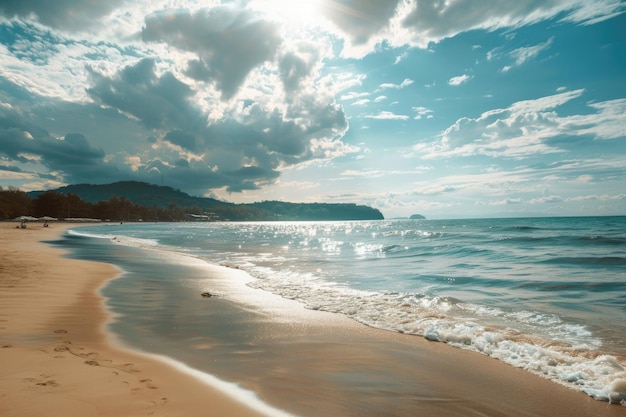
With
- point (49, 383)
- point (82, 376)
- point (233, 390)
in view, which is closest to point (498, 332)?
point (233, 390)

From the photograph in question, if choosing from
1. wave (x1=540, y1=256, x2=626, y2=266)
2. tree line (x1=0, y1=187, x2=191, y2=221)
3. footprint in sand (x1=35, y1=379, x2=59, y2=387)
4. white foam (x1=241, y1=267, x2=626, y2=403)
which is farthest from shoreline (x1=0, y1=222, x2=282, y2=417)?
tree line (x1=0, y1=187, x2=191, y2=221)

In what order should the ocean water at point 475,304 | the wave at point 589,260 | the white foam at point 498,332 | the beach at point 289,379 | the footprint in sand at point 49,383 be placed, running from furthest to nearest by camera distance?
the wave at point 589,260 < the ocean water at point 475,304 < the white foam at point 498,332 < the footprint in sand at point 49,383 < the beach at point 289,379

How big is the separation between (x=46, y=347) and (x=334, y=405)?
210 inches

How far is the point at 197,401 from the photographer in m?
4.47

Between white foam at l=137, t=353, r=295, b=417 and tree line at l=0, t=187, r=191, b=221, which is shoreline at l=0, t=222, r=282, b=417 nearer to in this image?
white foam at l=137, t=353, r=295, b=417

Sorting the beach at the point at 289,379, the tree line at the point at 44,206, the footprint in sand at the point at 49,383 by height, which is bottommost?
the beach at the point at 289,379

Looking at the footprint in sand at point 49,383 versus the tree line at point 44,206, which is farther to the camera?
the tree line at point 44,206

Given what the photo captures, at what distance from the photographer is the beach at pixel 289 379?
14.2 feet

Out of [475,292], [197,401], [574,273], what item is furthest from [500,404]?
[574,273]

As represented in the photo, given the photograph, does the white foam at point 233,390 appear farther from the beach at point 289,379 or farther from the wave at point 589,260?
the wave at point 589,260

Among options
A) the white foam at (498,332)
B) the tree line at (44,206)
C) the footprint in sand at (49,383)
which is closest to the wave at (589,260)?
the white foam at (498,332)

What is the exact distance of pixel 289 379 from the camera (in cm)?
537

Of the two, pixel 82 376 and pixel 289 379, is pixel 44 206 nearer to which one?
pixel 82 376

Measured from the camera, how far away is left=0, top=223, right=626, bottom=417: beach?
4340mm
